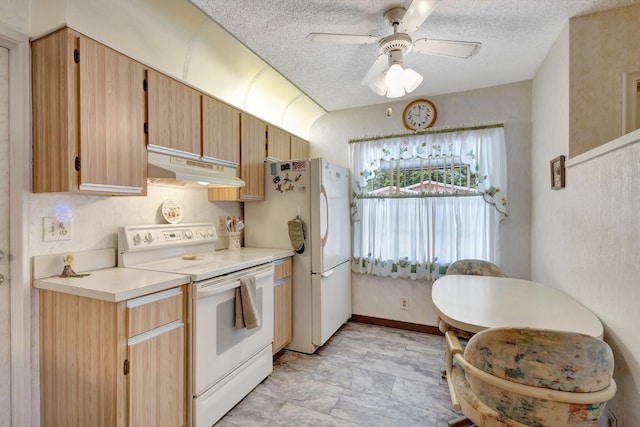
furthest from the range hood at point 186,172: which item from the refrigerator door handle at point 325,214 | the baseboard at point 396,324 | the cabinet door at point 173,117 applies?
the baseboard at point 396,324

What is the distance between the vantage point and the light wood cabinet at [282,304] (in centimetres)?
250

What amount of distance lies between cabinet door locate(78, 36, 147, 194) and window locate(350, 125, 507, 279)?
2176mm

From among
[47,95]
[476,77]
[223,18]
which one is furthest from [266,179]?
[476,77]

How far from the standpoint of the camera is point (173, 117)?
6.53ft

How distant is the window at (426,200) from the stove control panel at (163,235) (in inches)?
63.4

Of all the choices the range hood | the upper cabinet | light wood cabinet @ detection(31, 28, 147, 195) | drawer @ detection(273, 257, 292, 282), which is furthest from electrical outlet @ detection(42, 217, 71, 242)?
the upper cabinet

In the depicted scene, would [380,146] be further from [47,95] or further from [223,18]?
[47,95]

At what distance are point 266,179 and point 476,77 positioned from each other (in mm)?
2125

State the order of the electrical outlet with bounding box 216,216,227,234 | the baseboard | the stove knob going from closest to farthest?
the stove knob < the electrical outlet with bounding box 216,216,227,234 < the baseboard

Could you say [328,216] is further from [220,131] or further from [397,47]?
[397,47]

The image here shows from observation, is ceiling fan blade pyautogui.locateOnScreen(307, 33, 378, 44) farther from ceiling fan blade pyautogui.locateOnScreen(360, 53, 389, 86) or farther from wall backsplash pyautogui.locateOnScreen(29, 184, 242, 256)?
wall backsplash pyautogui.locateOnScreen(29, 184, 242, 256)

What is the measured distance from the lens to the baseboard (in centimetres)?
311

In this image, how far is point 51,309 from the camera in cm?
159

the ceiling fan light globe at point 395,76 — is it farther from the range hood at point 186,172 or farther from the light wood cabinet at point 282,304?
the light wood cabinet at point 282,304
